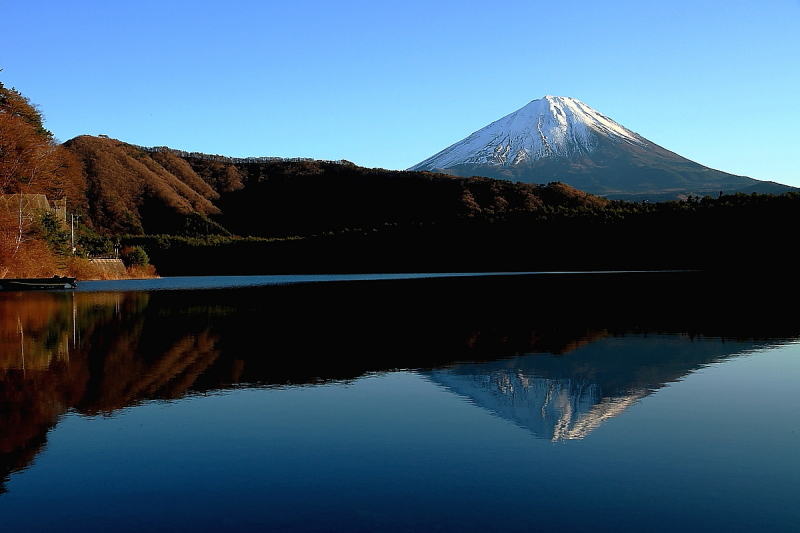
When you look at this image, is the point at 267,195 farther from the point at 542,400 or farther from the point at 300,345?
the point at 542,400

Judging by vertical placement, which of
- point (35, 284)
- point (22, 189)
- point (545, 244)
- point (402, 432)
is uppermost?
point (22, 189)

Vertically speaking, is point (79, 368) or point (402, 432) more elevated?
point (402, 432)

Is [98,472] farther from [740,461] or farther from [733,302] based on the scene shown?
[733,302]

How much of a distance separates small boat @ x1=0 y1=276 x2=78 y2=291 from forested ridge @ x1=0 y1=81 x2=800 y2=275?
532cm

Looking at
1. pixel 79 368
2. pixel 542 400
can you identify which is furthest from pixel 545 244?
pixel 542 400

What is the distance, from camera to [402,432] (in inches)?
304

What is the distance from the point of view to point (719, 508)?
18.0 feet

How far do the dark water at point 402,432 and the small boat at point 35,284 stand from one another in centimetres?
2578

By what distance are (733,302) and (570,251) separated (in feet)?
155

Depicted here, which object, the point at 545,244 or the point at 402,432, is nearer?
the point at 402,432

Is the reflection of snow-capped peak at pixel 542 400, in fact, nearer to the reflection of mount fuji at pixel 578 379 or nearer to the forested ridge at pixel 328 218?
the reflection of mount fuji at pixel 578 379

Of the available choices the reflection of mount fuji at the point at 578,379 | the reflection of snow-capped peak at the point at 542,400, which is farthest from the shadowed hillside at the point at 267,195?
the reflection of snow-capped peak at the point at 542,400

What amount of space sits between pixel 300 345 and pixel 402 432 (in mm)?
7535

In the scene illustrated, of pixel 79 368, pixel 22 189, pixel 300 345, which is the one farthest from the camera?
pixel 22 189
